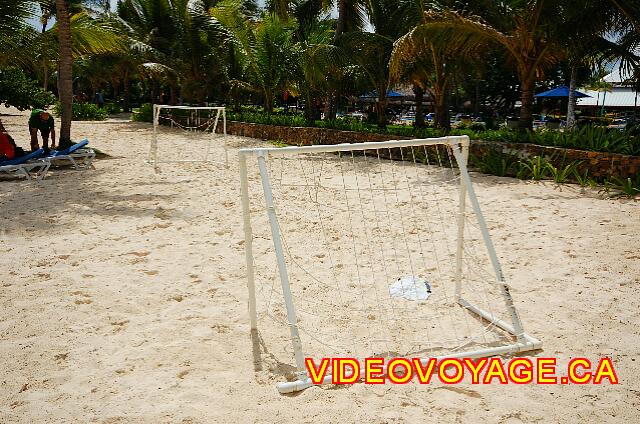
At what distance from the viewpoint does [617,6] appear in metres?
8.59

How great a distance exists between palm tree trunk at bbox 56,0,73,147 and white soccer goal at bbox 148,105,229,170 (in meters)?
1.70

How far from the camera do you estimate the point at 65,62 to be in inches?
409

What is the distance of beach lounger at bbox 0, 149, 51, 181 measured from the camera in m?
8.39

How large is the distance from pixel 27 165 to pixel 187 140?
7.57 m

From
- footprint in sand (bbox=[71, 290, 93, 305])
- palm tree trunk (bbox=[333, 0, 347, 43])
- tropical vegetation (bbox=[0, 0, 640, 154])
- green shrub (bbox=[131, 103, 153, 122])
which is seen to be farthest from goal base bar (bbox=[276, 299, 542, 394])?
green shrub (bbox=[131, 103, 153, 122])

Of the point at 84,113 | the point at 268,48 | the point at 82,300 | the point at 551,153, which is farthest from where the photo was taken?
the point at 84,113

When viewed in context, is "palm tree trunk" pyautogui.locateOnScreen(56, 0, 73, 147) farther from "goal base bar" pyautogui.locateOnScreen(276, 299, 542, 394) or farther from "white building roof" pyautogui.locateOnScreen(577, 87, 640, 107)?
"white building roof" pyautogui.locateOnScreen(577, 87, 640, 107)

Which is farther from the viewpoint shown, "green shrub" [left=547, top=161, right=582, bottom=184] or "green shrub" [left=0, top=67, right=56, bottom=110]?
"green shrub" [left=0, top=67, right=56, bottom=110]

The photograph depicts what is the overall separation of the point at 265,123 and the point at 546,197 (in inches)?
443

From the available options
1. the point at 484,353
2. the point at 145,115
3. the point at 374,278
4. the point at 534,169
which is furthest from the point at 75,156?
the point at 145,115

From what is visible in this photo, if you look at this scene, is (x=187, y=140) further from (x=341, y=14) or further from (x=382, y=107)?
(x=382, y=107)

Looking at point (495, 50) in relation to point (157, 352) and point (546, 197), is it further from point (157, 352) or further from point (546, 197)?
point (157, 352)

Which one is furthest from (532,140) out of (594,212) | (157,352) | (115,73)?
(115,73)

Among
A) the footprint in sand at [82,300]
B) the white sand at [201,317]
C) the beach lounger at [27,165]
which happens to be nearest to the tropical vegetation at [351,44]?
the beach lounger at [27,165]
